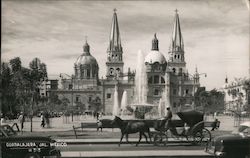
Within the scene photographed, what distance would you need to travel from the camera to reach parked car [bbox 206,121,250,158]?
32.0ft

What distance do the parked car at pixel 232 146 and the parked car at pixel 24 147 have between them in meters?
3.48

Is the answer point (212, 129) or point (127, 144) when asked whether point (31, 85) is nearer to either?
point (127, 144)

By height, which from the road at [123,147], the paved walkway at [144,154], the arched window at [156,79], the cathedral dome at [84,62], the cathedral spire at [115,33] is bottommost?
the paved walkway at [144,154]

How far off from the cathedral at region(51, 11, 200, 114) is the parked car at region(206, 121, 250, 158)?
2.56 m

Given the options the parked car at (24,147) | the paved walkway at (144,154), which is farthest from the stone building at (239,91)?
the parked car at (24,147)

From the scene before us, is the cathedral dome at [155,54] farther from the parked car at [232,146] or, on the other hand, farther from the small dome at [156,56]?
the parked car at [232,146]

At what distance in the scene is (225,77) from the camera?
11922 mm

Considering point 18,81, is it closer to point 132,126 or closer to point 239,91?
point 132,126

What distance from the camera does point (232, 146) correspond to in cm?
980

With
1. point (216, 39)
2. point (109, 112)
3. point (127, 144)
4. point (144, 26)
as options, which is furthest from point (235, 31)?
point (109, 112)

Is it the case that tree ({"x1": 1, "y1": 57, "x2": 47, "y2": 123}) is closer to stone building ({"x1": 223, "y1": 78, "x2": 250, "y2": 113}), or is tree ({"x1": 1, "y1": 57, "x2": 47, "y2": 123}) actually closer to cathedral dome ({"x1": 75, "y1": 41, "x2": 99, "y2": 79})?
cathedral dome ({"x1": 75, "y1": 41, "x2": 99, "y2": 79})

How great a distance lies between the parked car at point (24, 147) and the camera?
30.9 feet

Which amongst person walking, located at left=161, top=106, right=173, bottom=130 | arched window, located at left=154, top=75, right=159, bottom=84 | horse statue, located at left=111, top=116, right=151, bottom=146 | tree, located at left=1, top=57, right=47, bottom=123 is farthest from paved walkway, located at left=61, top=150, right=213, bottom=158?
arched window, located at left=154, top=75, right=159, bottom=84

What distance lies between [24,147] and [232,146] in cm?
450
